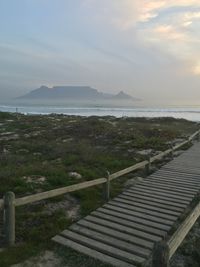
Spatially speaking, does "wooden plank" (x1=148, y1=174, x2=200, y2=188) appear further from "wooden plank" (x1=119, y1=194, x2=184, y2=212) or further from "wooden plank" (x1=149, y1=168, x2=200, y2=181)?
"wooden plank" (x1=119, y1=194, x2=184, y2=212)

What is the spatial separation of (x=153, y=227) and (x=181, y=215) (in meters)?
1.10

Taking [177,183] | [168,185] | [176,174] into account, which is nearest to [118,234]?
[168,185]

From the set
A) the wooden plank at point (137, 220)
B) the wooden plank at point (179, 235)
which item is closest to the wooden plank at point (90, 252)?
the wooden plank at point (179, 235)

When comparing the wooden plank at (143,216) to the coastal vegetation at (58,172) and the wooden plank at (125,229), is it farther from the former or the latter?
the wooden plank at (125,229)

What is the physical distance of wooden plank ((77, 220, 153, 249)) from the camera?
21.5ft

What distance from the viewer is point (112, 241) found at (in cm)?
663

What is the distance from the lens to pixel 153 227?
24.1ft

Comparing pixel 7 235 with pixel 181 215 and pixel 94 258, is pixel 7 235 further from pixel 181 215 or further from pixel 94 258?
pixel 181 215

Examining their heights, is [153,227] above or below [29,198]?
below

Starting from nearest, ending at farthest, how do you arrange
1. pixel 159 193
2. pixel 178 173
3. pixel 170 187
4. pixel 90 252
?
1. pixel 90 252
2. pixel 159 193
3. pixel 170 187
4. pixel 178 173

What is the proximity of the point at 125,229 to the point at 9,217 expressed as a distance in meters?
2.47

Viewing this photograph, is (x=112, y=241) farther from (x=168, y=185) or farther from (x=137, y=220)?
(x=168, y=185)

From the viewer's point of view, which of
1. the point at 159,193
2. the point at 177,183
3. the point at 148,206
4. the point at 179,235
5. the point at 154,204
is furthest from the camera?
the point at 177,183

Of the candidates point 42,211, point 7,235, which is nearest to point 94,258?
point 7,235
